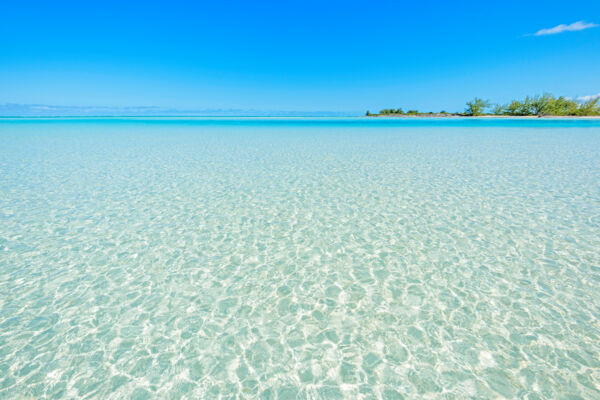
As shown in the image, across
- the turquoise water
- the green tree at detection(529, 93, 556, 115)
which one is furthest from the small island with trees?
the turquoise water

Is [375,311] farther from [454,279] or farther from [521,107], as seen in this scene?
[521,107]

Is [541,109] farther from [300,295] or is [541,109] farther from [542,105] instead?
[300,295]

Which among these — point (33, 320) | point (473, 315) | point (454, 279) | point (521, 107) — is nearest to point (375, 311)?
point (473, 315)

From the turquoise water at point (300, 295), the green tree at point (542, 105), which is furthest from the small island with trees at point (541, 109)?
the turquoise water at point (300, 295)

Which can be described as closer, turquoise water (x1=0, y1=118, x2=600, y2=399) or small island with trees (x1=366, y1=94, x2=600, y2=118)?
turquoise water (x1=0, y1=118, x2=600, y2=399)

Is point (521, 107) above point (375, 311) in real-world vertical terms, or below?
above

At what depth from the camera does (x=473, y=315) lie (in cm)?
235

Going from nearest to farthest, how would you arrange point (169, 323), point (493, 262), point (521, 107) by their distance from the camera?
point (169, 323) → point (493, 262) → point (521, 107)

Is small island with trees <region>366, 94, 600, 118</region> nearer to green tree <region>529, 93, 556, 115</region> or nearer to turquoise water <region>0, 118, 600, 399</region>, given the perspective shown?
green tree <region>529, 93, 556, 115</region>

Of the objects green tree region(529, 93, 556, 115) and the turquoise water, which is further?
green tree region(529, 93, 556, 115)

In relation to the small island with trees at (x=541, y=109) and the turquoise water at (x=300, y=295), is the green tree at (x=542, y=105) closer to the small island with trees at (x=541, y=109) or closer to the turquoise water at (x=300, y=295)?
the small island with trees at (x=541, y=109)

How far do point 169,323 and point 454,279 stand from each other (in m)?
2.62

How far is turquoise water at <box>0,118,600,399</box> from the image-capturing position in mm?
1857

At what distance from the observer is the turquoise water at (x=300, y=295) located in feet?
6.09
